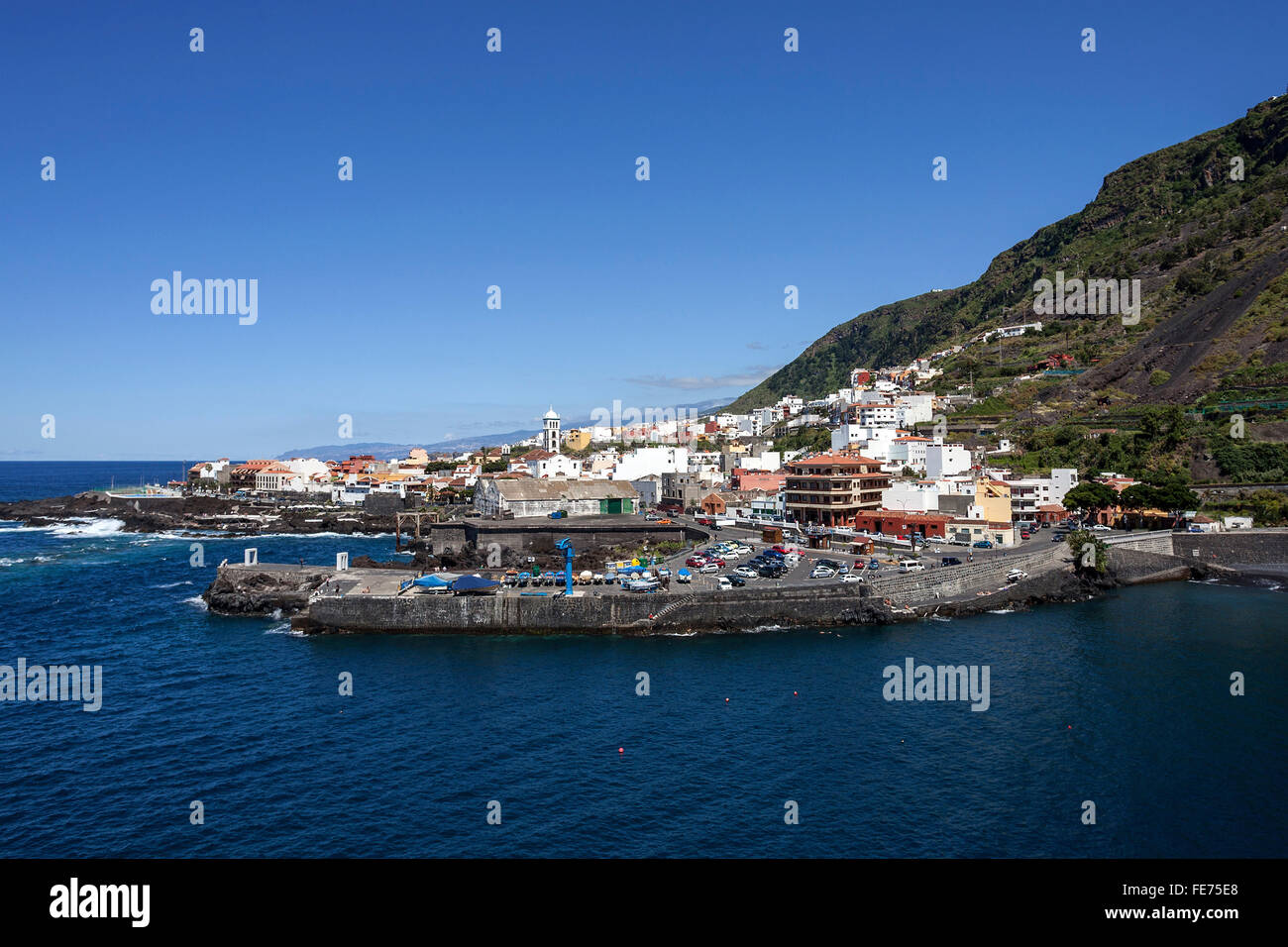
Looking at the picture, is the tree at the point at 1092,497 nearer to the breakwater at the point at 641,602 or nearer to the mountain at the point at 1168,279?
the breakwater at the point at 641,602

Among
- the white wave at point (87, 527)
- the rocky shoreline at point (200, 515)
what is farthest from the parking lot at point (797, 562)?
the white wave at point (87, 527)

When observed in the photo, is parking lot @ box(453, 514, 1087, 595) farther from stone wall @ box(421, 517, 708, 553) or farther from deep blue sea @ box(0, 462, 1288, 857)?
deep blue sea @ box(0, 462, 1288, 857)

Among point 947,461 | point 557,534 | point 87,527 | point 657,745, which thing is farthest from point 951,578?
point 87,527

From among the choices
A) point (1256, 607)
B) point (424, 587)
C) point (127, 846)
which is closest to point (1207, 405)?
point (1256, 607)
